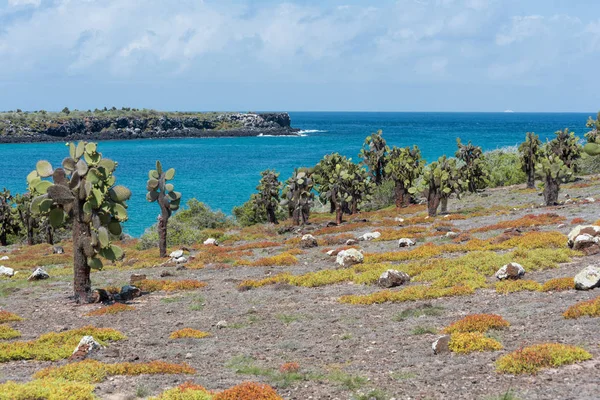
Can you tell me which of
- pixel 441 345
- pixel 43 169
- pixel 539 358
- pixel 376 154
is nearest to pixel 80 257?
pixel 43 169

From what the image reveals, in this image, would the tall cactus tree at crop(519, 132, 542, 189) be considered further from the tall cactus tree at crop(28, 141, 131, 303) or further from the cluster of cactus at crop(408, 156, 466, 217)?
the tall cactus tree at crop(28, 141, 131, 303)

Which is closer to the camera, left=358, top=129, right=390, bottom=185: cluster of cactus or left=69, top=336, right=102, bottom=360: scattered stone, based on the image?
left=69, top=336, right=102, bottom=360: scattered stone

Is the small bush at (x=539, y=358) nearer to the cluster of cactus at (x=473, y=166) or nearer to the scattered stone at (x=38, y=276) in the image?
the scattered stone at (x=38, y=276)

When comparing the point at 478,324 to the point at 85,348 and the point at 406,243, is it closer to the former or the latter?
the point at 85,348

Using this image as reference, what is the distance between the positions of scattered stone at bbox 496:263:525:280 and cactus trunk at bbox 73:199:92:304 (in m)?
15.7

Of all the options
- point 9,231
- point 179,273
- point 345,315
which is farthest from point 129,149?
point 345,315

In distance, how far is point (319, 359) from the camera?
1431 cm

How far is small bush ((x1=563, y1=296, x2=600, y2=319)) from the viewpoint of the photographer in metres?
14.5

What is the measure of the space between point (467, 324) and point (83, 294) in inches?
603

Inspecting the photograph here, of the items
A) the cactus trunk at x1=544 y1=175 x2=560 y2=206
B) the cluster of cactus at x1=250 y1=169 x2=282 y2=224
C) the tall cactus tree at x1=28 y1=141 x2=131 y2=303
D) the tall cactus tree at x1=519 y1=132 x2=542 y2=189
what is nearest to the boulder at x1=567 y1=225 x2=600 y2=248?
the tall cactus tree at x1=28 y1=141 x2=131 y2=303

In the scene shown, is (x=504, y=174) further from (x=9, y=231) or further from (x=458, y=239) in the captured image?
(x=9, y=231)

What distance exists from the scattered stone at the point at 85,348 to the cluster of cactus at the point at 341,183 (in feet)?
115

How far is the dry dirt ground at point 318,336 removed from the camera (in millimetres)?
11523

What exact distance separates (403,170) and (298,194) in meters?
16.7
